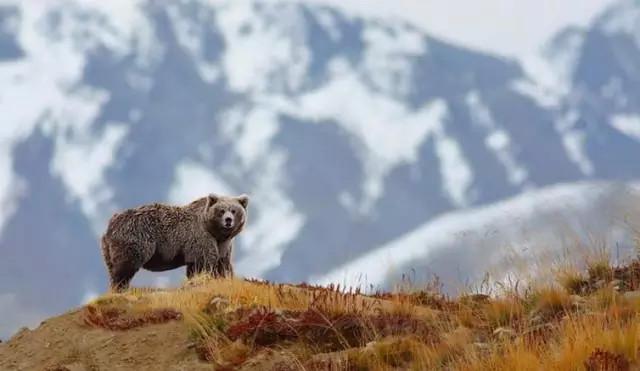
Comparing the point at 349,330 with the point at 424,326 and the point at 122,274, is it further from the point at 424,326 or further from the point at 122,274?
the point at 122,274

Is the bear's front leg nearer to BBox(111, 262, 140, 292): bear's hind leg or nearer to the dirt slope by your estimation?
BBox(111, 262, 140, 292): bear's hind leg

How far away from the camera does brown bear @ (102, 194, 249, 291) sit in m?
18.4

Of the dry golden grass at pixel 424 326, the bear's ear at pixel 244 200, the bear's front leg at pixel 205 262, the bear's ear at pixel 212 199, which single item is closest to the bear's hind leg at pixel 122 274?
the bear's front leg at pixel 205 262

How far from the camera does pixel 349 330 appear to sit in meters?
11.1

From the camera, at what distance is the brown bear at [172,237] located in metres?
18.4

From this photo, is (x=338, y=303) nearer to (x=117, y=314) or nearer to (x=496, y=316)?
(x=496, y=316)

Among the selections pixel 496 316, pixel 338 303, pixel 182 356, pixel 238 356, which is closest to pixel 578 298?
pixel 496 316

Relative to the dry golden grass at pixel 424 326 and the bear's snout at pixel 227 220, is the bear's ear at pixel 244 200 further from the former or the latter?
the dry golden grass at pixel 424 326

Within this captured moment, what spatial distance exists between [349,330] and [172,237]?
834 centimetres

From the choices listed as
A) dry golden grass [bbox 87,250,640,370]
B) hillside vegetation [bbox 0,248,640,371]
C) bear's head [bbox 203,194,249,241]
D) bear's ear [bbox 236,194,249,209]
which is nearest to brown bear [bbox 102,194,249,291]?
bear's head [bbox 203,194,249,241]

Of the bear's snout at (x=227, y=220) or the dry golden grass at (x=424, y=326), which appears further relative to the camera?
the bear's snout at (x=227, y=220)

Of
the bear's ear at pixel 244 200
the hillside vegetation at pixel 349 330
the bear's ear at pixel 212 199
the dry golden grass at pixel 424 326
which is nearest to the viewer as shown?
the dry golden grass at pixel 424 326

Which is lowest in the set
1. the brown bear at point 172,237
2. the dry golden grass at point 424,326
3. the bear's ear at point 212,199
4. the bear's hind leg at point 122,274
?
the dry golden grass at point 424,326

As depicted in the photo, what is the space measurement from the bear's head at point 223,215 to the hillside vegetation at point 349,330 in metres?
3.94
